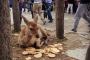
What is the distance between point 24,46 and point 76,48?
4.80 ft

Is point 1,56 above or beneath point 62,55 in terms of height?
above

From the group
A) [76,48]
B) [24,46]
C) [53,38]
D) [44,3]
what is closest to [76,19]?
[53,38]

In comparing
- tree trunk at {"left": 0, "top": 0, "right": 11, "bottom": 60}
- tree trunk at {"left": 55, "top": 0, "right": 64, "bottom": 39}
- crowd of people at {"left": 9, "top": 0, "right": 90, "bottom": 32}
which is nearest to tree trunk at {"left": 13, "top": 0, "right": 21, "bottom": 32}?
crowd of people at {"left": 9, "top": 0, "right": 90, "bottom": 32}

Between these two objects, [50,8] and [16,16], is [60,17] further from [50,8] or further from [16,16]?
[50,8]

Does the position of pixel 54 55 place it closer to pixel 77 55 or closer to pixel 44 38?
pixel 77 55

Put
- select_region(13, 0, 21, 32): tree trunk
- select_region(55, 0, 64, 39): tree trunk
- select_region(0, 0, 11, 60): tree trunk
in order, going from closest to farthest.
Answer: select_region(0, 0, 11, 60): tree trunk
select_region(55, 0, 64, 39): tree trunk
select_region(13, 0, 21, 32): tree trunk

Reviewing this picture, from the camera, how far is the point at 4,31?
13.4ft

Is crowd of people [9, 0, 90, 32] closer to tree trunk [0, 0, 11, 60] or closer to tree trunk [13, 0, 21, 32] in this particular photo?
tree trunk [13, 0, 21, 32]

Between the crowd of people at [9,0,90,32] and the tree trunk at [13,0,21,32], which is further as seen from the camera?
the tree trunk at [13,0,21,32]

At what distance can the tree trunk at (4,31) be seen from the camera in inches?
155

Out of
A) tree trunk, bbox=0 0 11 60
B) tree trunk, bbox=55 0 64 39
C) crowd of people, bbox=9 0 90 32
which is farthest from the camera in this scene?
crowd of people, bbox=9 0 90 32

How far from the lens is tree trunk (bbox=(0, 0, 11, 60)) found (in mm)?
3938

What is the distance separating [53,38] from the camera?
7.91 m

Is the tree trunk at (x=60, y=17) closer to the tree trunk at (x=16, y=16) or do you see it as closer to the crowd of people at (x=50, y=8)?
the crowd of people at (x=50, y=8)
